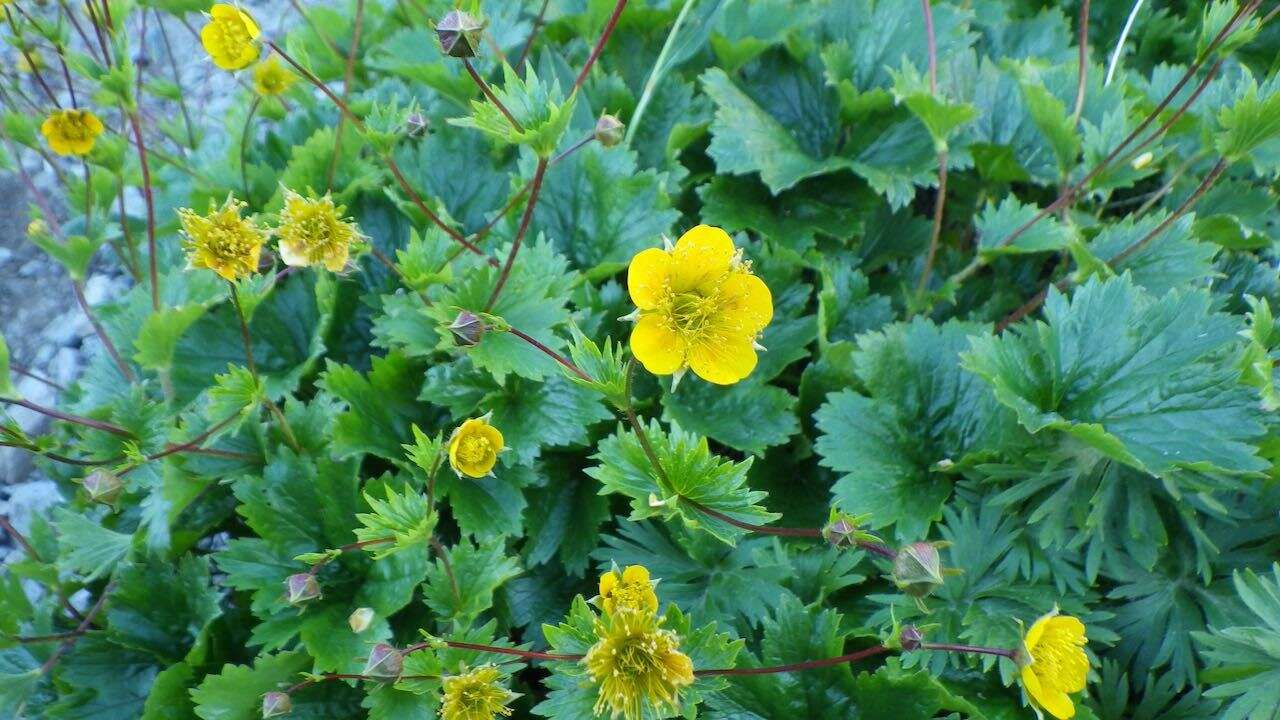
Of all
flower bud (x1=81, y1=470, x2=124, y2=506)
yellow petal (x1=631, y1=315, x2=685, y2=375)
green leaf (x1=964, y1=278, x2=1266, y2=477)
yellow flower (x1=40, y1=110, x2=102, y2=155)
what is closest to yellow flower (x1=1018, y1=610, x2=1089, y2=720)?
green leaf (x1=964, y1=278, x2=1266, y2=477)

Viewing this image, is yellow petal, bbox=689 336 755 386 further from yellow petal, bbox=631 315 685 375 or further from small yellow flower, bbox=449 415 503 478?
small yellow flower, bbox=449 415 503 478

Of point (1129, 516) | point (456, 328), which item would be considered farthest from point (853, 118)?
point (456, 328)

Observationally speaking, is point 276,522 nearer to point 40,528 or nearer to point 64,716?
point 64,716

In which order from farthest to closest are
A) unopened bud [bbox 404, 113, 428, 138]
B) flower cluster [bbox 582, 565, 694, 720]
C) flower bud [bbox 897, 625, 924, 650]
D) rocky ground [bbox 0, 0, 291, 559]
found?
rocky ground [bbox 0, 0, 291, 559]
unopened bud [bbox 404, 113, 428, 138]
flower bud [bbox 897, 625, 924, 650]
flower cluster [bbox 582, 565, 694, 720]

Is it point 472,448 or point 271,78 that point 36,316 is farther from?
point 472,448

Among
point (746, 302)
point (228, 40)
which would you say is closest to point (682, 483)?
point (746, 302)

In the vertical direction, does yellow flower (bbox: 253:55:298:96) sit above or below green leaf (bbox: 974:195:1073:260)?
above
